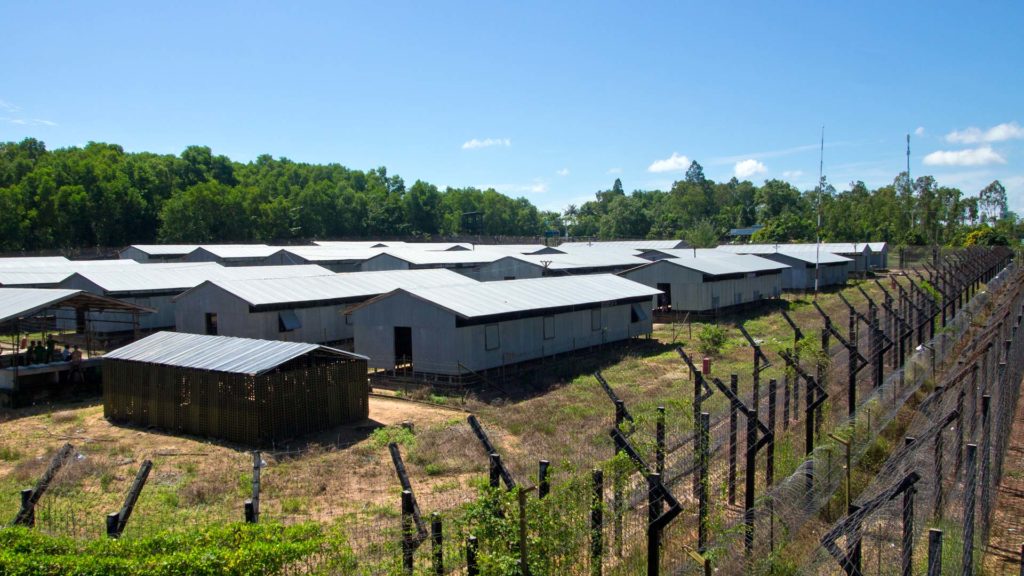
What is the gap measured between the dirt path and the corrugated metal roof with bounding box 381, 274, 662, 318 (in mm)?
16498

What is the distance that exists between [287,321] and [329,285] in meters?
4.92

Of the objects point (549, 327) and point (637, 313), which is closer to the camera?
point (549, 327)

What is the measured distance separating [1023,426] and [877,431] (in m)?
5.08

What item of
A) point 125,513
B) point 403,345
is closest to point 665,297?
point 403,345

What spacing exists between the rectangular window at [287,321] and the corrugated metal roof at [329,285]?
57cm

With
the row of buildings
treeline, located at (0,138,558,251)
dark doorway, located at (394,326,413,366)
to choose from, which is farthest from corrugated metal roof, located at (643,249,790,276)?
treeline, located at (0,138,558,251)

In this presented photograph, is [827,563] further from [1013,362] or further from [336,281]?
[336,281]

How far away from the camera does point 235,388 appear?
62.7 feet

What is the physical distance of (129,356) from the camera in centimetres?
2169

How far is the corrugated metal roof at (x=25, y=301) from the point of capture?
997 inches

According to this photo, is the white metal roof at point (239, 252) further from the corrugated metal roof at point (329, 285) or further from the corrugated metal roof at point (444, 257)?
the corrugated metal roof at point (329, 285)

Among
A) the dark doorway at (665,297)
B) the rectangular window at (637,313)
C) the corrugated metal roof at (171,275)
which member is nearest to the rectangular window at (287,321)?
the corrugated metal roof at (171,275)

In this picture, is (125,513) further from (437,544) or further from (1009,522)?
(1009,522)

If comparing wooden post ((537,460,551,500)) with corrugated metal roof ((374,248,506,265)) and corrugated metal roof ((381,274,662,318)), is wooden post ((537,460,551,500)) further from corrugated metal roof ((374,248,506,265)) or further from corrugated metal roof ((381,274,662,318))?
corrugated metal roof ((374,248,506,265))
